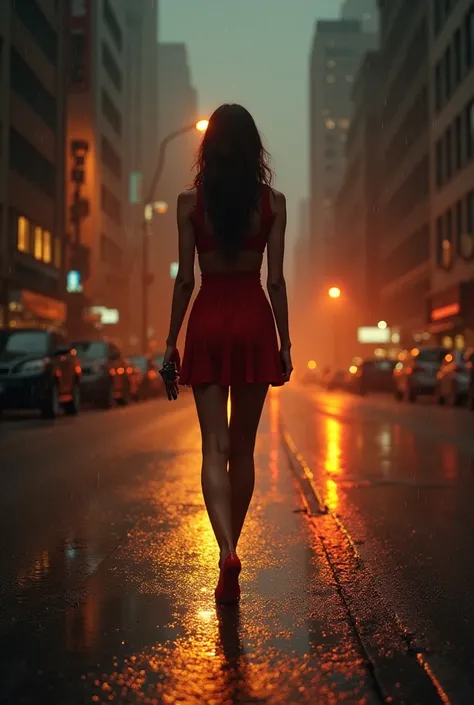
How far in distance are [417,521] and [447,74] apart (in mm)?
51810

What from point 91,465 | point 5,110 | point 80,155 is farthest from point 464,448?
point 80,155

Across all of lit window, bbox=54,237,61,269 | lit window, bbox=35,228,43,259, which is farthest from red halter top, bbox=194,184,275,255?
lit window, bbox=54,237,61,269

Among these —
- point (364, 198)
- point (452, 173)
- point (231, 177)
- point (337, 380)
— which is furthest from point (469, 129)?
point (364, 198)

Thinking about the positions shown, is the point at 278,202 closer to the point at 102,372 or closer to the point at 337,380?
the point at 102,372

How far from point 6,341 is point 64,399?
174 cm

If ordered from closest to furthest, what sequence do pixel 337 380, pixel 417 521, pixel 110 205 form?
pixel 417 521 < pixel 337 380 < pixel 110 205

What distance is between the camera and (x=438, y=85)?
58.5 metres

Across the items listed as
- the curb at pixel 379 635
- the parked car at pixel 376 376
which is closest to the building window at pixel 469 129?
the parked car at pixel 376 376

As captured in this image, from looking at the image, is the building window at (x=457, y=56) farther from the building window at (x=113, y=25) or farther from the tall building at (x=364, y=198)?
the tall building at (x=364, y=198)

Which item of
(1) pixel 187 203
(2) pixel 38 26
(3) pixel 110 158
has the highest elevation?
(3) pixel 110 158

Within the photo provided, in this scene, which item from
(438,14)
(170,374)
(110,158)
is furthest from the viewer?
(110,158)

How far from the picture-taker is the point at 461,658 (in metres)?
3.95

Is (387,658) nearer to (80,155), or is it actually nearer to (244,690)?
(244,690)

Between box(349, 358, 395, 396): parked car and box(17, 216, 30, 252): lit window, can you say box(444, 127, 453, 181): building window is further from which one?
box(17, 216, 30, 252): lit window
